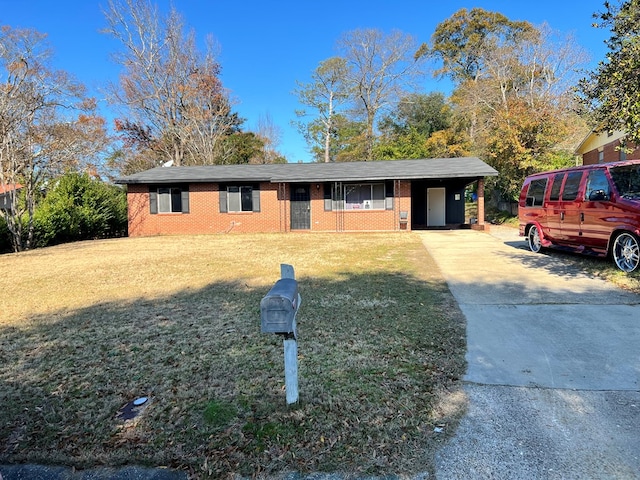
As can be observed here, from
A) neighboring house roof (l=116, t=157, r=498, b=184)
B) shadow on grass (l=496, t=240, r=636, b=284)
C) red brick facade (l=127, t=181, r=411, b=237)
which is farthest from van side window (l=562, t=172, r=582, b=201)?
red brick facade (l=127, t=181, r=411, b=237)

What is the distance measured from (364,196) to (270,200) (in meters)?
4.35

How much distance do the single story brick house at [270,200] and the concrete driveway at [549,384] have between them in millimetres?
11706

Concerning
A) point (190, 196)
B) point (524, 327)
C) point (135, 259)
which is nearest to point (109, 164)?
point (190, 196)

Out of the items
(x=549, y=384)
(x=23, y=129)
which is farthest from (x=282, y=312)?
(x=23, y=129)

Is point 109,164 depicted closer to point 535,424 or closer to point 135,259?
point 135,259

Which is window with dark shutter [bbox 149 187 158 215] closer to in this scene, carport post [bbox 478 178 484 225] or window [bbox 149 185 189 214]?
window [bbox 149 185 189 214]

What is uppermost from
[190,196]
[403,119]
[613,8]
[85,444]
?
[403,119]

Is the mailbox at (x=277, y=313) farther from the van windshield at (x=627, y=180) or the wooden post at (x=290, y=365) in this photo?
the van windshield at (x=627, y=180)

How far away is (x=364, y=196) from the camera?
57.7 feet

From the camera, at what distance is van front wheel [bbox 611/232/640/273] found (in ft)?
19.6

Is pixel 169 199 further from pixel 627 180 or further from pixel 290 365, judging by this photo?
pixel 290 365

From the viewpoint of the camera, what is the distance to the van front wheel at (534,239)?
913 cm

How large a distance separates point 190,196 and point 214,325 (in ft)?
48.2

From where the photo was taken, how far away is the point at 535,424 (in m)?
2.34
